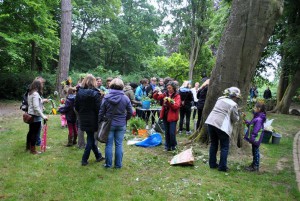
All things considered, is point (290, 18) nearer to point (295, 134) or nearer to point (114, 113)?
point (295, 134)

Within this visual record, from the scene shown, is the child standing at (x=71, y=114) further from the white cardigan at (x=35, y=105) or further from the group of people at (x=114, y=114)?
the white cardigan at (x=35, y=105)

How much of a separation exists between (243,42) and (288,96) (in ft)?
41.0

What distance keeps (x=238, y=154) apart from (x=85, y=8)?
21058mm

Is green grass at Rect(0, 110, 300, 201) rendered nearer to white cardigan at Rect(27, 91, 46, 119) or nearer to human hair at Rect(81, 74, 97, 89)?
white cardigan at Rect(27, 91, 46, 119)

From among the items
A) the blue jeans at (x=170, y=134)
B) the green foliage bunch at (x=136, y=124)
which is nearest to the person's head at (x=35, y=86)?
the blue jeans at (x=170, y=134)

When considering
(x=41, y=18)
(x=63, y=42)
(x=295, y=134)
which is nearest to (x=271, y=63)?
(x=295, y=134)

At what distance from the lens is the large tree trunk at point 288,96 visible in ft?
53.8

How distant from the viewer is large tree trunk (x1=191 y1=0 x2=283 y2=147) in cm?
646

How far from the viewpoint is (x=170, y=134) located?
21.5 feet

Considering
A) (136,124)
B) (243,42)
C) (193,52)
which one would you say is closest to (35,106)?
(136,124)

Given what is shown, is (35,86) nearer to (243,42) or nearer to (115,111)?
(115,111)

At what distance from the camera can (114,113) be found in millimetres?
4996

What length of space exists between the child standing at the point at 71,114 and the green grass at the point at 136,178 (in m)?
0.37

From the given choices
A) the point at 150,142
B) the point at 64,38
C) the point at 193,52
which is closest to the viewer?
the point at 150,142
